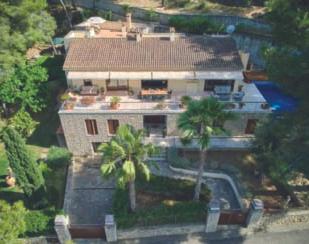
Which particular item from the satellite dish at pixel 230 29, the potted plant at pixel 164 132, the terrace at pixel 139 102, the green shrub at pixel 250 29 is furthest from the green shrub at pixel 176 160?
the green shrub at pixel 250 29

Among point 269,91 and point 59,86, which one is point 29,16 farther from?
point 269,91

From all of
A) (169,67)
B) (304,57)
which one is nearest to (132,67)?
(169,67)

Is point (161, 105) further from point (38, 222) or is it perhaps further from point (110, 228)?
point (38, 222)

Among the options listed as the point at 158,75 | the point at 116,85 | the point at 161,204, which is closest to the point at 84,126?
the point at 116,85

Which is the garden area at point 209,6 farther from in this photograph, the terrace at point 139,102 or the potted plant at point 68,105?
the potted plant at point 68,105

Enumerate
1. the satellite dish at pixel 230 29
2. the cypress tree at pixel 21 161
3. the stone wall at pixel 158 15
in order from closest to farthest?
the cypress tree at pixel 21 161, the satellite dish at pixel 230 29, the stone wall at pixel 158 15
